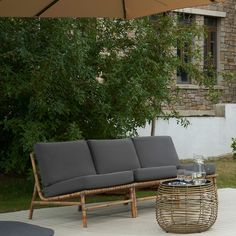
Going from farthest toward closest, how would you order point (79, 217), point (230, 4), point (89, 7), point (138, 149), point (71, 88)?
point (230, 4) → point (71, 88) → point (138, 149) → point (79, 217) → point (89, 7)

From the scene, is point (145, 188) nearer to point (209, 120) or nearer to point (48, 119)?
point (48, 119)

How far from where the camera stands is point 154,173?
29.0 feet

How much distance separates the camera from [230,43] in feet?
68.7

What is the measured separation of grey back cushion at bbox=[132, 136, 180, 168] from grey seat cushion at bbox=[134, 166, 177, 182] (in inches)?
21.5

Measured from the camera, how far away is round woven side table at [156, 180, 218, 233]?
7246mm

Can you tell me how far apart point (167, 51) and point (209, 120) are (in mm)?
6479

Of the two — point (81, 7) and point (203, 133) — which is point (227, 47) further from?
point (81, 7)

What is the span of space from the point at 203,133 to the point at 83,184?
10463 mm

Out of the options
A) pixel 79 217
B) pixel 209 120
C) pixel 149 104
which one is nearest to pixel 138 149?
pixel 79 217

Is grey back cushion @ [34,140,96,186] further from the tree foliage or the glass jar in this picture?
the tree foliage

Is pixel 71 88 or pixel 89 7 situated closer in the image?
pixel 89 7

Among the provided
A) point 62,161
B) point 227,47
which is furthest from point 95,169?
point 227,47

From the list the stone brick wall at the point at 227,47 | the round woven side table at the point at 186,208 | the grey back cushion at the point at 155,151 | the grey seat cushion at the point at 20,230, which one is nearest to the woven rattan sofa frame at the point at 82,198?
the round woven side table at the point at 186,208

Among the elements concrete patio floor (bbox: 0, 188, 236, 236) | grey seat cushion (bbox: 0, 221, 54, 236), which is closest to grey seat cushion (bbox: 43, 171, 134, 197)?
concrete patio floor (bbox: 0, 188, 236, 236)
